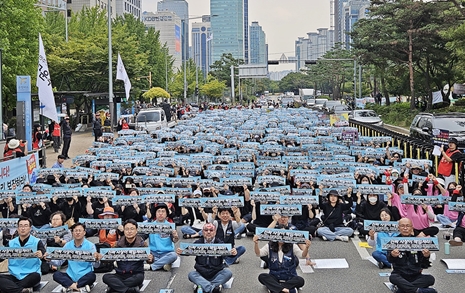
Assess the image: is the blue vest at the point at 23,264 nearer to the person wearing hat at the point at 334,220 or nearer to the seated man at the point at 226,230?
the seated man at the point at 226,230

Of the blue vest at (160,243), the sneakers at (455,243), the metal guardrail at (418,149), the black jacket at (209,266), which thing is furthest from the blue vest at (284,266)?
the metal guardrail at (418,149)

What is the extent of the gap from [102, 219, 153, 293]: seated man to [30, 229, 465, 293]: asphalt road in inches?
22.0

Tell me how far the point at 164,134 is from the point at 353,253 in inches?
739

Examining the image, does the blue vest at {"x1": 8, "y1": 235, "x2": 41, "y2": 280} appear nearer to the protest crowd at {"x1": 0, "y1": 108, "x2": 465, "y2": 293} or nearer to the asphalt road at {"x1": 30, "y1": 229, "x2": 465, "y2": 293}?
the protest crowd at {"x1": 0, "y1": 108, "x2": 465, "y2": 293}

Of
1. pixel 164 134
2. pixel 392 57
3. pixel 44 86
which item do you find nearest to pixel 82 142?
pixel 164 134

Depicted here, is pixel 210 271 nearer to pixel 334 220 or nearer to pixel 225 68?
pixel 334 220

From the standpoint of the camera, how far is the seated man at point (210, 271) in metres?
9.84

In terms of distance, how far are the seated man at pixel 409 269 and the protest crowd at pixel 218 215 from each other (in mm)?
15

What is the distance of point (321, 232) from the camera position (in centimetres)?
1348

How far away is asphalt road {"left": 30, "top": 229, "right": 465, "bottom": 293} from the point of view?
1018cm

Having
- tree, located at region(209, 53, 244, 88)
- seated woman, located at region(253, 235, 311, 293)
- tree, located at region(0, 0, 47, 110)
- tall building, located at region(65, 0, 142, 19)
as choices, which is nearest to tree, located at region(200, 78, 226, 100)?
tree, located at region(209, 53, 244, 88)

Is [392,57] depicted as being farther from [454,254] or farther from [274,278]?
[274,278]

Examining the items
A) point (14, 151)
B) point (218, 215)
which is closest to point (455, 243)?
point (218, 215)

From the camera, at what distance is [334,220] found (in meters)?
13.7
